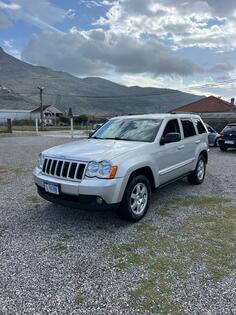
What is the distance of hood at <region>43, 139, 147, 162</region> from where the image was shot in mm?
3961

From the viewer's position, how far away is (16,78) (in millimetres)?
145250

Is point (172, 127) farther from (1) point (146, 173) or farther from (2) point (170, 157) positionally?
(1) point (146, 173)

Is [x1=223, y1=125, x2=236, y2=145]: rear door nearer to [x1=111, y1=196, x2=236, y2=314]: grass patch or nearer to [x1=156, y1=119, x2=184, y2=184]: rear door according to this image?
[x1=156, y1=119, x2=184, y2=184]: rear door

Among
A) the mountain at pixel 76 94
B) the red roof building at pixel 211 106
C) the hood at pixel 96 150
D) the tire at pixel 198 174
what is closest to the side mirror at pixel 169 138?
the hood at pixel 96 150

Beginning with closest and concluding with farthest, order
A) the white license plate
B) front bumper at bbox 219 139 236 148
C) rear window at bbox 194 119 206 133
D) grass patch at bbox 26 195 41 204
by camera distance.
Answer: the white license plate → grass patch at bbox 26 195 41 204 → rear window at bbox 194 119 206 133 → front bumper at bbox 219 139 236 148

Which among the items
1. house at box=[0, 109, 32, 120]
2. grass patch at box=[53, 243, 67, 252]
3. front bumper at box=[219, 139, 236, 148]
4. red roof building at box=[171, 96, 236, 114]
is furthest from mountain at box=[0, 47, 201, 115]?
grass patch at box=[53, 243, 67, 252]

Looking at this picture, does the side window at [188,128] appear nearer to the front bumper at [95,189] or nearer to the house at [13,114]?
the front bumper at [95,189]

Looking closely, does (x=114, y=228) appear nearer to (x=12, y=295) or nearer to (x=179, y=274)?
(x=179, y=274)

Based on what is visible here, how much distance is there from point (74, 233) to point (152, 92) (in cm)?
14108

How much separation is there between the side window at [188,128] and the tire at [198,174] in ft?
2.45

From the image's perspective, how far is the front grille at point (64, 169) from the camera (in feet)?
12.8

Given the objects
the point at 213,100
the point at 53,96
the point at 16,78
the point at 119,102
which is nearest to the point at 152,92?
the point at 119,102

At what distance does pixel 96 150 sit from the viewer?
13.9 ft

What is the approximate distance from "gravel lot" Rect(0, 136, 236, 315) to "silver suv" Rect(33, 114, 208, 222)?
1.57 feet
